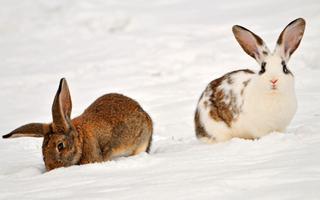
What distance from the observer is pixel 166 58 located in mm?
12250

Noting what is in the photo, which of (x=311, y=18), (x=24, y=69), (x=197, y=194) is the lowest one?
(x=24, y=69)

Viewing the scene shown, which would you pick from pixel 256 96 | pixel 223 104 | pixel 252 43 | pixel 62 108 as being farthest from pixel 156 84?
pixel 62 108

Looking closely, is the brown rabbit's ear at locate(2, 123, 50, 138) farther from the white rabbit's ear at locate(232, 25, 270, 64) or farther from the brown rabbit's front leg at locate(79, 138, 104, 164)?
the white rabbit's ear at locate(232, 25, 270, 64)

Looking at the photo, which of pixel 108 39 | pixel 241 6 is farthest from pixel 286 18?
pixel 108 39

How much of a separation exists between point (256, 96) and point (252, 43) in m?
0.53

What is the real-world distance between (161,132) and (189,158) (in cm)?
327

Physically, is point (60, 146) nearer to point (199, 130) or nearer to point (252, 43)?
point (199, 130)

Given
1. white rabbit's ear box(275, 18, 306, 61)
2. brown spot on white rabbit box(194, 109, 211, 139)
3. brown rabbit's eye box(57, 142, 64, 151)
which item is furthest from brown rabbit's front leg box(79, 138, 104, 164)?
white rabbit's ear box(275, 18, 306, 61)

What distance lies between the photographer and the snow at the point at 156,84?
12.4ft

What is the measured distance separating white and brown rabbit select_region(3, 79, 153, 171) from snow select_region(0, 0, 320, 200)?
24 cm

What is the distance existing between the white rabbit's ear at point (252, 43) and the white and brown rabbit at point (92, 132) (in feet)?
4.44

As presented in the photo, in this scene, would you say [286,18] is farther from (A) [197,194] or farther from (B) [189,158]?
(A) [197,194]

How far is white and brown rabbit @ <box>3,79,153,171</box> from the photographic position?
18.2 feet

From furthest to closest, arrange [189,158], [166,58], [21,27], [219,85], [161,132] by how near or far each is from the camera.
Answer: [21,27] → [166,58] → [161,132] → [219,85] → [189,158]
